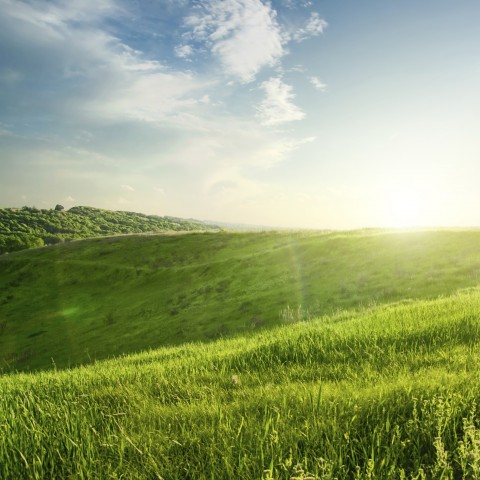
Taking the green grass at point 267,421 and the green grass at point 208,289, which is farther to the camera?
the green grass at point 208,289

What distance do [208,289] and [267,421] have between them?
41.1m

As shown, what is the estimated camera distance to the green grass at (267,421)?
2.71 m

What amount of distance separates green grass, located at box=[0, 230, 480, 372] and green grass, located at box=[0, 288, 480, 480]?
6.14 meters

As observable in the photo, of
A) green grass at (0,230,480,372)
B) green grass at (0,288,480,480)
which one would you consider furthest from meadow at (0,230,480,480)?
green grass at (0,230,480,372)

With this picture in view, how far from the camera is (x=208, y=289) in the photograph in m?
43.9

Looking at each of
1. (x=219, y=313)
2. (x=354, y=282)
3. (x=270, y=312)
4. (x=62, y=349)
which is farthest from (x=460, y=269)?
(x=62, y=349)

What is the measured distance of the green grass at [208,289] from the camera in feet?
89.9

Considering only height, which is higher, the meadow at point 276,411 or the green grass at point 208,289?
the meadow at point 276,411

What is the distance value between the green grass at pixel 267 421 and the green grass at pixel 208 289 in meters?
6.14

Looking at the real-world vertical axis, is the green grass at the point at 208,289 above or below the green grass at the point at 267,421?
below

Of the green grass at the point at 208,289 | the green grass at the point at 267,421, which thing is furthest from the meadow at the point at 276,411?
the green grass at the point at 208,289

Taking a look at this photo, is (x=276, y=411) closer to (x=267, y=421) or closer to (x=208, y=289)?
(x=267, y=421)

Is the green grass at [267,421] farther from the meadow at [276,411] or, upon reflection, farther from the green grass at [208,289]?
the green grass at [208,289]

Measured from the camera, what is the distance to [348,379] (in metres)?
4.16
